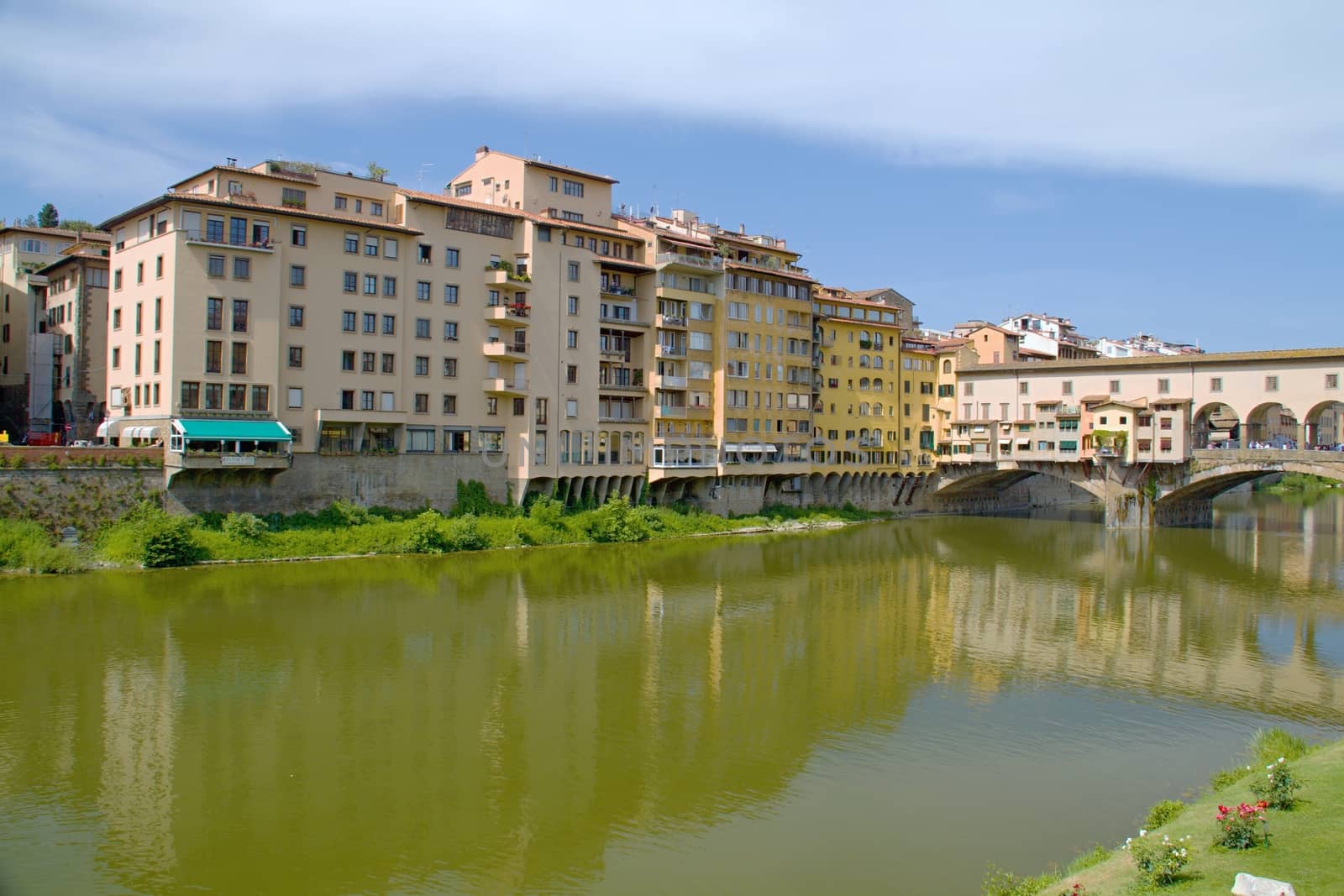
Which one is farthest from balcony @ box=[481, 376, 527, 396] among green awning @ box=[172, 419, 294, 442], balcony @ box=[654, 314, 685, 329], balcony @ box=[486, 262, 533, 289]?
green awning @ box=[172, 419, 294, 442]

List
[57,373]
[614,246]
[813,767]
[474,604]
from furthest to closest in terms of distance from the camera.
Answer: [614,246] < [57,373] < [474,604] < [813,767]

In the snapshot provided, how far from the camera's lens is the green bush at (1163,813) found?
1769 centimetres

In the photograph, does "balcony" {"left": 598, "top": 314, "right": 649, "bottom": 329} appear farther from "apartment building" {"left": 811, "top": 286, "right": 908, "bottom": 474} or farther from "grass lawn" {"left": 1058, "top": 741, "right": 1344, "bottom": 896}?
"grass lawn" {"left": 1058, "top": 741, "right": 1344, "bottom": 896}

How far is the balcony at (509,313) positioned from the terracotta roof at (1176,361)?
126 feet

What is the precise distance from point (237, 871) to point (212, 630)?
16290 mm

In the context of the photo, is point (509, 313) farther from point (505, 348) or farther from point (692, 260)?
point (692, 260)

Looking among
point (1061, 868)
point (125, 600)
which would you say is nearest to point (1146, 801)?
point (1061, 868)

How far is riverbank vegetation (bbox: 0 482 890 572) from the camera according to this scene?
39.8 m

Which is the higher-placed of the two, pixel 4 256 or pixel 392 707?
pixel 4 256

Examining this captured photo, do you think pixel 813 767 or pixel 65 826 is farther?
pixel 813 767

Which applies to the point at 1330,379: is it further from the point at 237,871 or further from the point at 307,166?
the point at 237,871

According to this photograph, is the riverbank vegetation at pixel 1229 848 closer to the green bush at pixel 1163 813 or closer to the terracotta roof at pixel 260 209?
the green bush at pixel 1163 813

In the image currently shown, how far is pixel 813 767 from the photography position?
22031 mm

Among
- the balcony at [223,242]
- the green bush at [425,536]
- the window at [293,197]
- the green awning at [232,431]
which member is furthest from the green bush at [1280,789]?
the window at [293,197]
